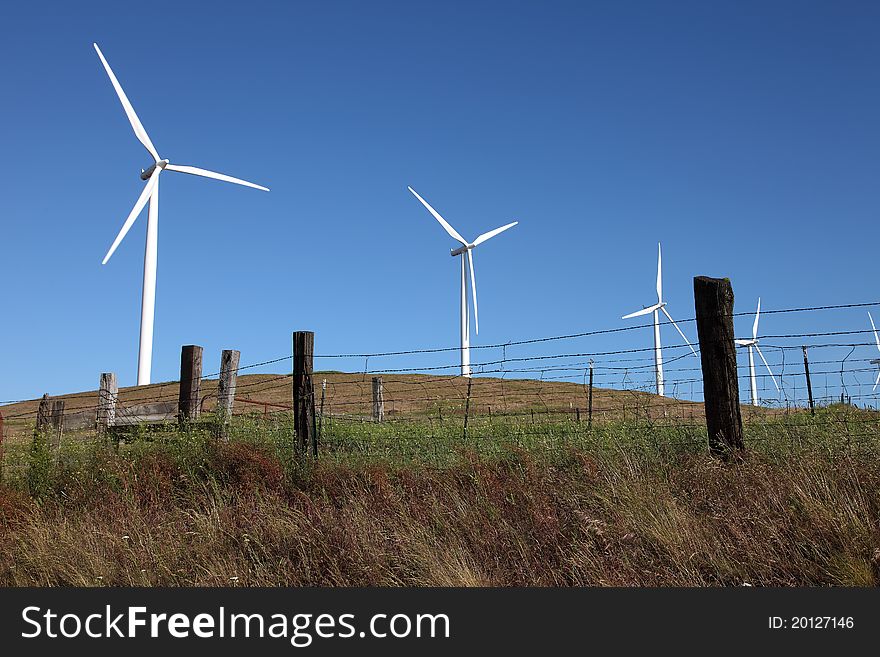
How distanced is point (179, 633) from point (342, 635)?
123 cm

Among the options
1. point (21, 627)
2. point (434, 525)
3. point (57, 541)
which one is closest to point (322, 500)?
point (434, 525)

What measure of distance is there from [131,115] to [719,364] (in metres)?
33.2

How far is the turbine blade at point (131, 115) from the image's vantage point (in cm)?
3428

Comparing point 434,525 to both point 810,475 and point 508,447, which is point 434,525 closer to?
point 508,447

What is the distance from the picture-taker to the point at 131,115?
3516 centimetres

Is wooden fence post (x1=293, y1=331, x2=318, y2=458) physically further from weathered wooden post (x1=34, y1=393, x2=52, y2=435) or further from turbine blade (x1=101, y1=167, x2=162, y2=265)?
turbine blade (x1=101, y1=167, x2=162, y2=265)

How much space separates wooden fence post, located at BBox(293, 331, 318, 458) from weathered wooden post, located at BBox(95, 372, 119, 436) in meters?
4.82

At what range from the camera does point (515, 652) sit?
5094 millimetres

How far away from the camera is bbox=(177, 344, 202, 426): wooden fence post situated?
13430 mm

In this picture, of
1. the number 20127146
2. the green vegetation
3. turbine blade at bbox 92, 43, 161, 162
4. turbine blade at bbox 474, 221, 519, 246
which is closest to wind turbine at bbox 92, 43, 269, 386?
Result: turbine blade at bbox 92, 43, 161, 162

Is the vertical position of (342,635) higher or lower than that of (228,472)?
lower

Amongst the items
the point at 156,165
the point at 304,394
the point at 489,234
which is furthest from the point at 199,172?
the point at 304,394

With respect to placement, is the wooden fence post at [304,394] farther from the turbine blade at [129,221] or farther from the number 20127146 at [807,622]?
the turbine blade at [129,221]

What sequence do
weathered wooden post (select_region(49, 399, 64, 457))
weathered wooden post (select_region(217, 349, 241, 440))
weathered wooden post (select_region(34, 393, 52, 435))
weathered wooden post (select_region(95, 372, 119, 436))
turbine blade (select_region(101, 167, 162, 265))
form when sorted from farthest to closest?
turbine blade (select_region(101, 167, 162, 265)) → weathered wooden post (select_region(34, 393, 52, 435)) → weathered wooden post (select_region(49, 399, 64, 457)) → weathered wooden post (select_region(95, 372, 119, 436)) → weathered wooden post (select_region(217, 349, 241, 440))
